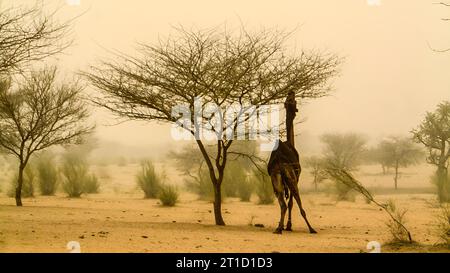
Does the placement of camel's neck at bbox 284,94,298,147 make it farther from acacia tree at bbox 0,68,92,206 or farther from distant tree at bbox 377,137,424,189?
distant tree at bbox 377,137,424,189

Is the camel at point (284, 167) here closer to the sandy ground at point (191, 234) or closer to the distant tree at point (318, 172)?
the distant tree at point (318, 172)

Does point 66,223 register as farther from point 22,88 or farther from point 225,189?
point 225,189

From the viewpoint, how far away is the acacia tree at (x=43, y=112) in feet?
70.3

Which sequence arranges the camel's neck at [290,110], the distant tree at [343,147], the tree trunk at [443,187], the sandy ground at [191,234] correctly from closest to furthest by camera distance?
the sandy ground at [191,234]
the camel's neck at [290,110]
the tree trunk at [443,187]
the distant tree at [343,147]

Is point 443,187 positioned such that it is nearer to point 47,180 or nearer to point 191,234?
point 191,234

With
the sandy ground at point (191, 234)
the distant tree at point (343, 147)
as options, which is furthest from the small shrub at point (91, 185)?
the distant tree at point (343, 147)

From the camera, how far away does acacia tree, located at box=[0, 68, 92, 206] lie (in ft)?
70.3

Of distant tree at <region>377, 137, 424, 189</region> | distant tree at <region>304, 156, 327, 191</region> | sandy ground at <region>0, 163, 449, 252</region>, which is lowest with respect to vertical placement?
sandy ground at <region>0, 163, 449, 252</region>

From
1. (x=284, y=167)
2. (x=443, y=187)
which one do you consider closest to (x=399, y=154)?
(x=443, y=187)

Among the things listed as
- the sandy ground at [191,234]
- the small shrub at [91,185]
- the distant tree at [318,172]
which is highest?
the distant tree at [318,172]

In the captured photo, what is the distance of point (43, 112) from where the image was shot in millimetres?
21922

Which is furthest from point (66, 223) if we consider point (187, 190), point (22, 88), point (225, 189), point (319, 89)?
point (187, 190)

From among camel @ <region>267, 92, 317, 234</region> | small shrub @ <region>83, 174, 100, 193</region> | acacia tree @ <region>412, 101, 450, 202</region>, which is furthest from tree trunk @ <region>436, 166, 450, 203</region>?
small shrub @ <region>83, 174, 100, 193</region>
